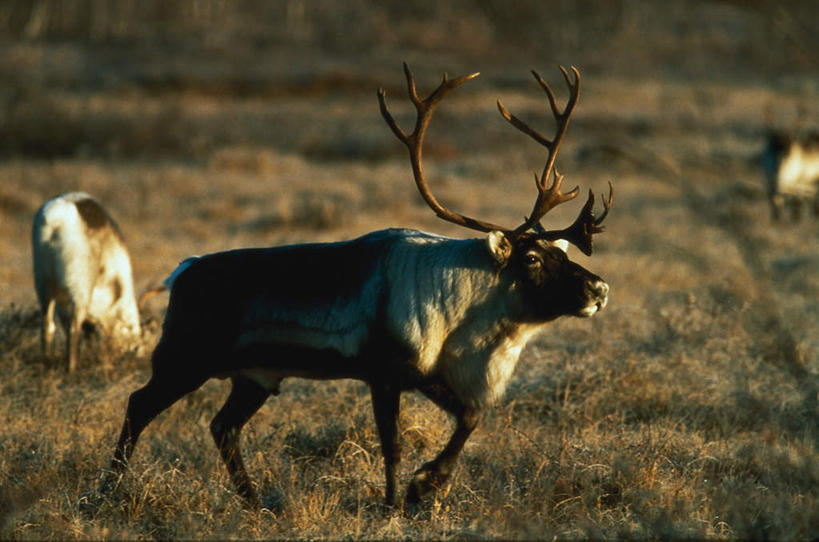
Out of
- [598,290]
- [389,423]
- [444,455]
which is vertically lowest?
[444,455]

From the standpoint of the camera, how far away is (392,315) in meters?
3.84

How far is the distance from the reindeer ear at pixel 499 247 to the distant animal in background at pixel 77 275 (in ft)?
12.7

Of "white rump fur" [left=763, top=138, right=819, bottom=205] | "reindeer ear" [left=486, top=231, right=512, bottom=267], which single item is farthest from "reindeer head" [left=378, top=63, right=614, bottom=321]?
"white rump fur" [left=763, top=138, right=819, bottom=205]

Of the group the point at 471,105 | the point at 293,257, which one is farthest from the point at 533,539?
the point at 471,105

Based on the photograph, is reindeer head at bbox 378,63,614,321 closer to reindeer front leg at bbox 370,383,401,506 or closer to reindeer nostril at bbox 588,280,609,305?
reindeer nostril at bbox 588,280,609,305

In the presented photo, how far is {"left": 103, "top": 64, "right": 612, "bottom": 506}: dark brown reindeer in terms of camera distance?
386 cm

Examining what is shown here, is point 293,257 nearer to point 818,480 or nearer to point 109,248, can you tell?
point 818,480

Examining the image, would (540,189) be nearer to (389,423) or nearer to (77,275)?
(389,423)

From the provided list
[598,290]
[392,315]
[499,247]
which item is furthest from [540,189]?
[392,315]

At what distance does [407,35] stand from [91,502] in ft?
136

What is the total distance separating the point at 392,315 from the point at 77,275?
12.9ft

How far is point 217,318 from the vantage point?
410 cm

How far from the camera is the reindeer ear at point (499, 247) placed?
3895mm

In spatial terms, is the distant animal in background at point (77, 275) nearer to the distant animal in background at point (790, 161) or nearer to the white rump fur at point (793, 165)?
the distant animal in background at point (790, 161)
